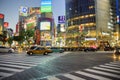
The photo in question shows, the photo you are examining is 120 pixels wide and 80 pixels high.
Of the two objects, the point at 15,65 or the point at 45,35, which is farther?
the point at 45,35

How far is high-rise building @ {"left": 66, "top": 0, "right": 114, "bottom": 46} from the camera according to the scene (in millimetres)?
97938

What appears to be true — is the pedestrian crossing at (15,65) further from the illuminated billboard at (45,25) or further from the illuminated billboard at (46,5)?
the illuminated billboard at (45,25)

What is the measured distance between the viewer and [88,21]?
10169cm

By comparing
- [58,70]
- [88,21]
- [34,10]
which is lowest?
[58,70]

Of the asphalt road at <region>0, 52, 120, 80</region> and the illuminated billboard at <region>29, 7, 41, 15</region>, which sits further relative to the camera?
the illuminated billboard at <region>29, 7, 41, 15</region>

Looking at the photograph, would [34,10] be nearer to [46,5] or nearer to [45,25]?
[45,25]

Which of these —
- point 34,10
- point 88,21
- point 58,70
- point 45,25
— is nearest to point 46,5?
point 45,25

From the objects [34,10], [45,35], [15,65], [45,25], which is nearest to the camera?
[15,65]

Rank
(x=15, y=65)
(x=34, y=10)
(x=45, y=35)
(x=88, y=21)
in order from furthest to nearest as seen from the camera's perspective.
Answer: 1. (x=34, y=10)
2. (x=45, y=35)
3. (x=88, y=21)
4. (x=15, y=65)

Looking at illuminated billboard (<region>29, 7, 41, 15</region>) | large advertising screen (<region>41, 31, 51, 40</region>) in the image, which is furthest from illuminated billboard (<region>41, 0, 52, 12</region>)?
illuminated billboard (<region>29, 7, 41, 15</region>)

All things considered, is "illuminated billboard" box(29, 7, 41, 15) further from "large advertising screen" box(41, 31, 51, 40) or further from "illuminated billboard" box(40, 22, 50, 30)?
"large advertising screen" box(41, 31, 51, 40)

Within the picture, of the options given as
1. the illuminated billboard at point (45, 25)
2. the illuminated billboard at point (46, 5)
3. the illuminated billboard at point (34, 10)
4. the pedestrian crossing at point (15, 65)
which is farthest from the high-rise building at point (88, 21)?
the pedestrian crossing at point (15, 65)

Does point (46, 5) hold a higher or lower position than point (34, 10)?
lower

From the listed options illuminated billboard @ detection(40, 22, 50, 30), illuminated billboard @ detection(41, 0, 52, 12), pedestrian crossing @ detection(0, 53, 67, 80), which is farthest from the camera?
illuminated billboard @ detection(40, 22, 50, 30)
